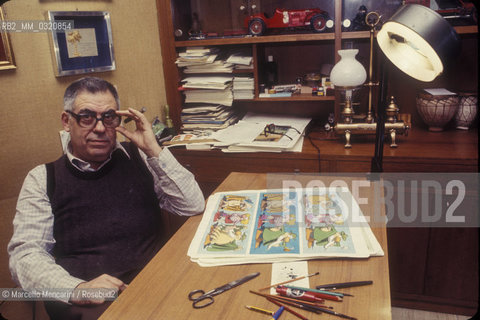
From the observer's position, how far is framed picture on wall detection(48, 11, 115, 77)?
1.75 m

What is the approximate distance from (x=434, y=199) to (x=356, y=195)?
0.73 meters

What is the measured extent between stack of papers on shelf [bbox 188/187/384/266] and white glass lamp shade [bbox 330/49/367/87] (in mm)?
681

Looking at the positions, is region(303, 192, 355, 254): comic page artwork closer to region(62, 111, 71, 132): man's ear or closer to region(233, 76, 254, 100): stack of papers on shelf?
region(62, 111, 71, 132): man's ear

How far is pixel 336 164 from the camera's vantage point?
1975 mm

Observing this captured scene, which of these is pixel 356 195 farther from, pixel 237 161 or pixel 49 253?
pixel 49 253

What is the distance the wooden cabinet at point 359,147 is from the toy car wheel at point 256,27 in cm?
5

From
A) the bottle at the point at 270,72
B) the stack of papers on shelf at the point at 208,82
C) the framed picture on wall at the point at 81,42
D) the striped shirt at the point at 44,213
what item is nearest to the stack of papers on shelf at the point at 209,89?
the stack of papers on shelf at the point at 208,82

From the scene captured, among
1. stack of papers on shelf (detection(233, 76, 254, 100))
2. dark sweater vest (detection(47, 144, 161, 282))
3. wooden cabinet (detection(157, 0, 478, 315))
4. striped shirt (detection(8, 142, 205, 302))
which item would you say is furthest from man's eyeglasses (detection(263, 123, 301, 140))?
dark sweater vest (detection(47, 144, 161, 282))

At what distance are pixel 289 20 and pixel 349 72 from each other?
58 centimetres

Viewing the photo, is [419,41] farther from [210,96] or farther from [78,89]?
[210,96]

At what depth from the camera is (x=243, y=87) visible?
236 centimetres

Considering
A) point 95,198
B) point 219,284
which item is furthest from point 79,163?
point 219,284

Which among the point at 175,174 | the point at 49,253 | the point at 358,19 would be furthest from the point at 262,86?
the point at 49,253

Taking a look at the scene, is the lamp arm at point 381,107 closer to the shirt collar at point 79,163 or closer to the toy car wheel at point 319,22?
the toy car wheel at point 319,22
